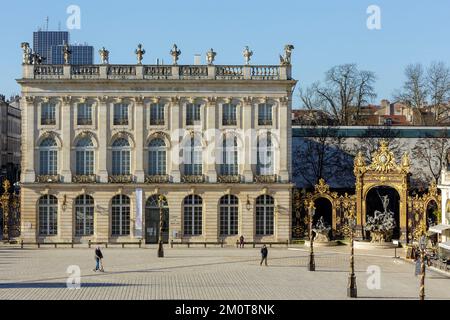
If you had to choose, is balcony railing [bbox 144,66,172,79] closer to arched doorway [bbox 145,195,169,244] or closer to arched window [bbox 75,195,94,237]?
arched doorway [bbox 145,195,169,244]

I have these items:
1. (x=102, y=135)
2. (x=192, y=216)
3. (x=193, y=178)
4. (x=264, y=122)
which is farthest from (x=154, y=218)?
(x=264, y=122)

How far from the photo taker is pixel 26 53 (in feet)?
232

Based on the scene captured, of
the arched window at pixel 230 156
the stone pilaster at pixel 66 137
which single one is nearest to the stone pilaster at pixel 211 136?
the arched window at pixel 230 156

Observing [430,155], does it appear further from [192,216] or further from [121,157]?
[121,157]

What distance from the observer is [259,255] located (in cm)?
6056

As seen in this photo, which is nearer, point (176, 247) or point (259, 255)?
point (259, 255)

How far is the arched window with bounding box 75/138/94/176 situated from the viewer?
231 ft

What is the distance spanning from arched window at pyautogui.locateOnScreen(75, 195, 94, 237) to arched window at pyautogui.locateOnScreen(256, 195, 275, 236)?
1211cm

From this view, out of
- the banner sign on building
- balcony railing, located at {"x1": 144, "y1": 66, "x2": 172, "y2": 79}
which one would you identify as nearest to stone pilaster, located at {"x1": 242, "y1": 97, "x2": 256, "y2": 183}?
balcony railing, located at {"x1": 144, "y1": 66, "x2": 172, "y2": 79}

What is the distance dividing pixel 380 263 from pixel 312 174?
27.6m

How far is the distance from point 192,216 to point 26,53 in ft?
56.3

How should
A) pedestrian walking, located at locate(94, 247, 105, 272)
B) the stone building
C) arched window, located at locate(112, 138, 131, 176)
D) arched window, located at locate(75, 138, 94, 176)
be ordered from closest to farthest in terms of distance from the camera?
pedestrian walking, located at locate(94, 247, 105, 272) → arched window, located at locate(75, 138, 94, 176) → arched window, located at locate(112, 138, 131, 176) → the stone building
